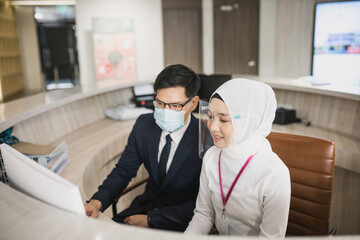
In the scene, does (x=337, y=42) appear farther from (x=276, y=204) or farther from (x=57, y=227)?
(x=57, y=227)

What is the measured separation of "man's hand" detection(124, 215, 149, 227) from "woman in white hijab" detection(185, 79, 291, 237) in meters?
0.39

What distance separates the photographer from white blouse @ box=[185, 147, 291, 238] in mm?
1247

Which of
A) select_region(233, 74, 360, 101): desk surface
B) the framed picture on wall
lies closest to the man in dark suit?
select_region(233, 74, 360, 101): desk surface

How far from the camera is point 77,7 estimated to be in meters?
6.32

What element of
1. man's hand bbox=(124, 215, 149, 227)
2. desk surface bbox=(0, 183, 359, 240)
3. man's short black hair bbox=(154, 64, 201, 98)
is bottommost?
man's hand bbox=(124, 215, 149, 227)

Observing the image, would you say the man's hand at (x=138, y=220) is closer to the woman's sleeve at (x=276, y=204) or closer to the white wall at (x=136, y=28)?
the woman's sleeve at (x=276, y=204)

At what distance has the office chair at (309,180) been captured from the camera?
1.51 meters

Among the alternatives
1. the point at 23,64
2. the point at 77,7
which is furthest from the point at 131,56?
the point at 23,64

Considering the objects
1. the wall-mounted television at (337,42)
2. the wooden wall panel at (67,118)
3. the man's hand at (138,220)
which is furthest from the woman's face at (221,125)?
the wall-mounted television at (337,42)

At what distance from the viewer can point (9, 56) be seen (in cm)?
753

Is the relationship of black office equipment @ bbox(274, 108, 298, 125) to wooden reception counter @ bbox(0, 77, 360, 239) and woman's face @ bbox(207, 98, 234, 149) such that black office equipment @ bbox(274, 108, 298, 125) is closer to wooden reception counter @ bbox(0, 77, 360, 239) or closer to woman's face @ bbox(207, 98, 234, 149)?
wooden reception counter @ bbox(0, 77, 360, 239)

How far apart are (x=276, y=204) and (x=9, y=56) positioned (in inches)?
307

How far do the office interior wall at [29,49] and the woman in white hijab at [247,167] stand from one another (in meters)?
8.05

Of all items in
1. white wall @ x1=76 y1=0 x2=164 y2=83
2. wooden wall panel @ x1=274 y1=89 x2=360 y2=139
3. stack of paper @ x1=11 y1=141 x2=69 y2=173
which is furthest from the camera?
white wall @ x1=76 y1=0 x2=164 y2=83
